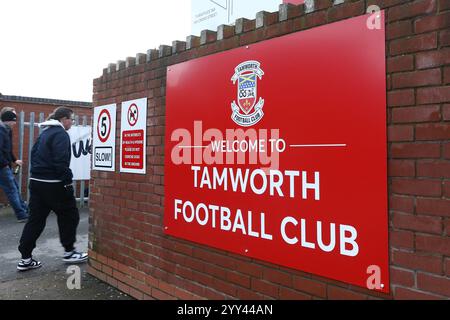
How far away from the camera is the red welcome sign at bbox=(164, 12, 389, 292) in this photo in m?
1.96

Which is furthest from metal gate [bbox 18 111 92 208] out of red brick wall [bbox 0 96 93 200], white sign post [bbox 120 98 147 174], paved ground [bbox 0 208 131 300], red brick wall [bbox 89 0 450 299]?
white sign post [bbox 120 98 147 174]

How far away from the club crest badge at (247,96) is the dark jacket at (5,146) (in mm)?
5173

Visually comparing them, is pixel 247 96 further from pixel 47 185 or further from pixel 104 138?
pixel 47 185

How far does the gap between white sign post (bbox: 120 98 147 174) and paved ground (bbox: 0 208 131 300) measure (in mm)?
1175

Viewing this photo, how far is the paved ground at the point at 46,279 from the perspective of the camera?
3.58 metres

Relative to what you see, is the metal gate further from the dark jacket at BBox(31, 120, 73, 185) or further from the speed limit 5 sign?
the speed limit 5 sign

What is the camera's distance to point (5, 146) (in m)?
6.46

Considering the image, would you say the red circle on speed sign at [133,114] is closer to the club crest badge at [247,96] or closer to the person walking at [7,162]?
the club crest badge at [247,96]

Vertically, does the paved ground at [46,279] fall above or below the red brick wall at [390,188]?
below

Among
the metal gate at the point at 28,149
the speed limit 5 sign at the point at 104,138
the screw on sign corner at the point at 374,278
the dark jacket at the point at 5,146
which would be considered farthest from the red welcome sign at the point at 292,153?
the metal gate at the point at 28,149

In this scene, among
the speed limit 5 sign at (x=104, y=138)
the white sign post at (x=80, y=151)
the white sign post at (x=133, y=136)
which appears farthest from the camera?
the white sign post at (x=80, y=151)

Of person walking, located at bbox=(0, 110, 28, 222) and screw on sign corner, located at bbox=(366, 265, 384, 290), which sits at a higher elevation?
person walking, located at bbox=(0, 110, 28, 222)

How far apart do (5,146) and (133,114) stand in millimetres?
3988
